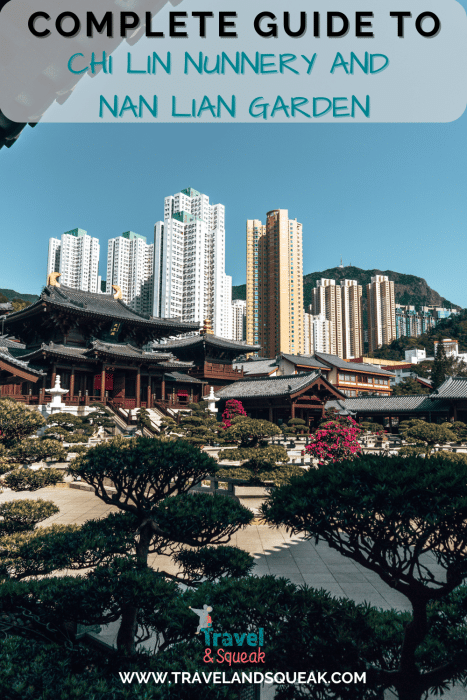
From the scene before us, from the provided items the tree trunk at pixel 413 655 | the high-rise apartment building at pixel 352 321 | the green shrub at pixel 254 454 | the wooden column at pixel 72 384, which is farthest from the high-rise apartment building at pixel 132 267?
the tree trunk at pixel 413 655

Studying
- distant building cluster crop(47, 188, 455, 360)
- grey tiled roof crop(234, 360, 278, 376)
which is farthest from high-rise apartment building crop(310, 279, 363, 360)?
→ grey tiled roof crop(234, 360, 278, 376)

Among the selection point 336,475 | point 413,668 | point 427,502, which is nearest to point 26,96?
point 336,475

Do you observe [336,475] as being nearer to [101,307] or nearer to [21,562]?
[21,562]

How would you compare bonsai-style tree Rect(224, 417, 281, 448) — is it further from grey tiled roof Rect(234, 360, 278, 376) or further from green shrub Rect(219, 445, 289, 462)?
grey tiled roof Rect(234, 360, 278, 376)

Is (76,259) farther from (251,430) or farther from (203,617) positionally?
(203,617)

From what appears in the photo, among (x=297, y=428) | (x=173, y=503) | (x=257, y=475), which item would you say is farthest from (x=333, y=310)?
(x=173, y=503)
